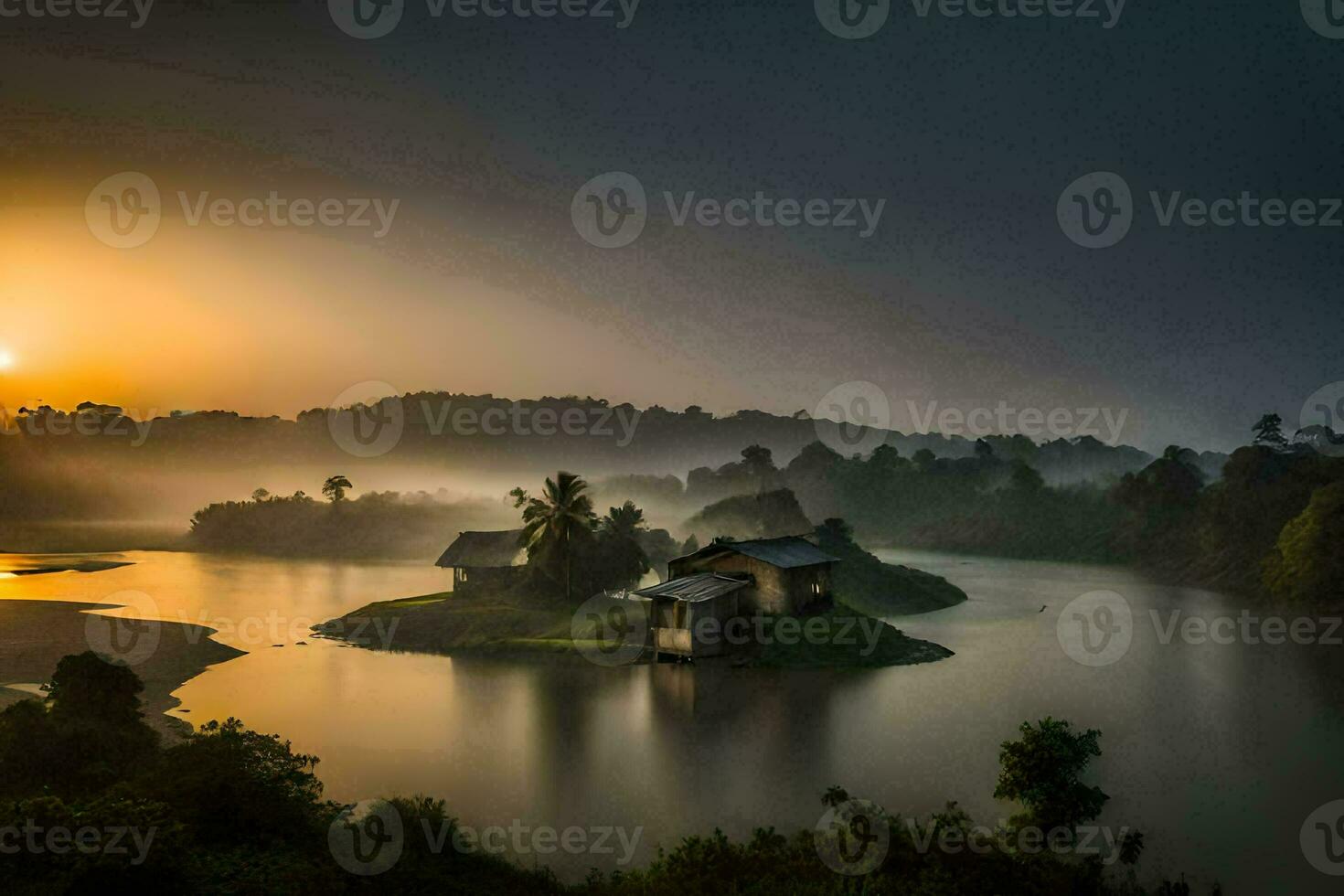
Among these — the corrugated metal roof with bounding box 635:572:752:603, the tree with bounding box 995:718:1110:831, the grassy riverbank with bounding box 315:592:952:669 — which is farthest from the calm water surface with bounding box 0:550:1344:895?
the corrugated metal roof with bounding box 635:572:752:603

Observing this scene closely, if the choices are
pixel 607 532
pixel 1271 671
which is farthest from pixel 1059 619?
pixel 607 532

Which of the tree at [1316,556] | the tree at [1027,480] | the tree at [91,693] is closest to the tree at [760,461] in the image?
the tree at [1027,480]

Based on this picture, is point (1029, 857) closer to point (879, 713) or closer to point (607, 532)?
point (879, 713)

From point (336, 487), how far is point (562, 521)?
96113 mm

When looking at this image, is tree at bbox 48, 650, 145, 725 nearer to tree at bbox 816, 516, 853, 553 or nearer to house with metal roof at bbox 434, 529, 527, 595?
house with metal roof at bbox 434, 529, 527, 595

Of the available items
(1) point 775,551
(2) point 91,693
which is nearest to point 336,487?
(1) point 775,551

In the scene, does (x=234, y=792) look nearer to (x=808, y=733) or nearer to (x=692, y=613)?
(x=808, y=733)

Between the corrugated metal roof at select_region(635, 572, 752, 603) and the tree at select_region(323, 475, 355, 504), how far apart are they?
4191 inches

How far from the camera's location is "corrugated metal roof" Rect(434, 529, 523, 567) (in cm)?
6919

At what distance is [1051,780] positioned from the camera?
937 inches

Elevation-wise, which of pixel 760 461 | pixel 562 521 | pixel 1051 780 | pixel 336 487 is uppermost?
pixel 760 461

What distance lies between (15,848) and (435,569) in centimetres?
10211

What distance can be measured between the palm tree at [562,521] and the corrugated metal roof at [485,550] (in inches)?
266

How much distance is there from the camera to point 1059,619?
2781 inches
